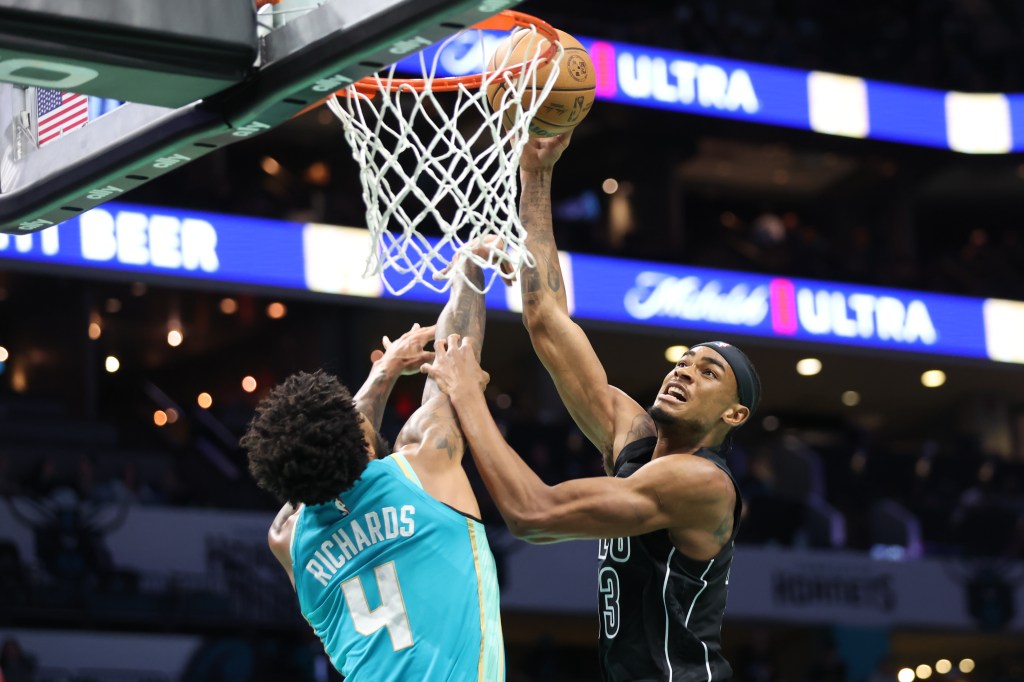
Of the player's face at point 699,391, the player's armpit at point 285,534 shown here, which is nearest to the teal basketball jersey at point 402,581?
the player's armpit at point 285,534

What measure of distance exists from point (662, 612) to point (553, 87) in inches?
60.6

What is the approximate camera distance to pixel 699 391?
408cm

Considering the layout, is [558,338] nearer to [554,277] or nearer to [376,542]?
[554,277]

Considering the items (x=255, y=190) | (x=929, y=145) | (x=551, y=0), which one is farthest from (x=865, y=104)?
(x=255, y=190)

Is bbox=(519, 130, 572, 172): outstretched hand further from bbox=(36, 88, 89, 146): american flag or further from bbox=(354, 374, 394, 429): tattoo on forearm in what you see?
bbox=(36, 88, 89, 146): american flag

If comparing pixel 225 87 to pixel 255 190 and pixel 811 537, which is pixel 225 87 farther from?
pixel 811 537

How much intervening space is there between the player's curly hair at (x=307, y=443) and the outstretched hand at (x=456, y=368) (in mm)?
394

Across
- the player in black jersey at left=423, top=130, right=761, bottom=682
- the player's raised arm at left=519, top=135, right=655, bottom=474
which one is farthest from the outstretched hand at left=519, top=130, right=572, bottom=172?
the player in black jersey at left=423, top=130, right=761, bottom=682

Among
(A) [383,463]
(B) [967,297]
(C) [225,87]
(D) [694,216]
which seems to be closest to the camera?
(C) [225,87]

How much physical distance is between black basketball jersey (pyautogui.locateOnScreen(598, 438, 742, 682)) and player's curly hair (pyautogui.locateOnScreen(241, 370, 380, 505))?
838 mm

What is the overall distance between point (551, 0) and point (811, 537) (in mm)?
7362

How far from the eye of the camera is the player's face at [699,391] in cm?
406

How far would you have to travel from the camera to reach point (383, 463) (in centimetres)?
361

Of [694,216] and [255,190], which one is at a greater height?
[694,216]
